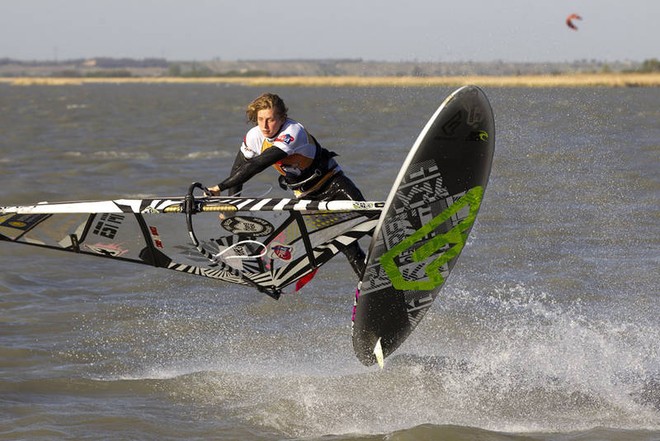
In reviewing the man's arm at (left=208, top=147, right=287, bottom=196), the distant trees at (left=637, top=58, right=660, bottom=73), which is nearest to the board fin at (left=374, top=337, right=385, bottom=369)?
the man's arm at (left=208, top=147, right=287, bottom=196)

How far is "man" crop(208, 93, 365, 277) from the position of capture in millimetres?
6316

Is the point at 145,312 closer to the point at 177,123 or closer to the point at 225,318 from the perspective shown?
the point at 225,318

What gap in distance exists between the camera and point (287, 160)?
259 inches

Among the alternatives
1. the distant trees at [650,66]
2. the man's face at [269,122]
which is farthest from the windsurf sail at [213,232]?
the distant trees at [650,66]

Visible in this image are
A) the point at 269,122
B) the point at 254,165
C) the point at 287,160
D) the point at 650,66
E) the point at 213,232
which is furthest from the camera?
the point at 650,66

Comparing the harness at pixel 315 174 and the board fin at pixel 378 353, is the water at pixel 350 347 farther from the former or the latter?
the harness at pixel 315 174

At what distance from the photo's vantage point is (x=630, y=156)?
19.4m

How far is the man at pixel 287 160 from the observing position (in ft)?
20.7

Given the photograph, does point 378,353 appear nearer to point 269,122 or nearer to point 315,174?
point 315,174

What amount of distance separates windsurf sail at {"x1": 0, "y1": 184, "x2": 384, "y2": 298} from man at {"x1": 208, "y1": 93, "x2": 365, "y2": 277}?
203 millimetres

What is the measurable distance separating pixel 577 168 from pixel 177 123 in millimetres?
25590

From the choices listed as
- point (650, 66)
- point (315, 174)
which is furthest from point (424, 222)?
point (650, 66)

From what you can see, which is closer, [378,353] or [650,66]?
[378,353]

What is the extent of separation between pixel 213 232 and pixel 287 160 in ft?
2.37
